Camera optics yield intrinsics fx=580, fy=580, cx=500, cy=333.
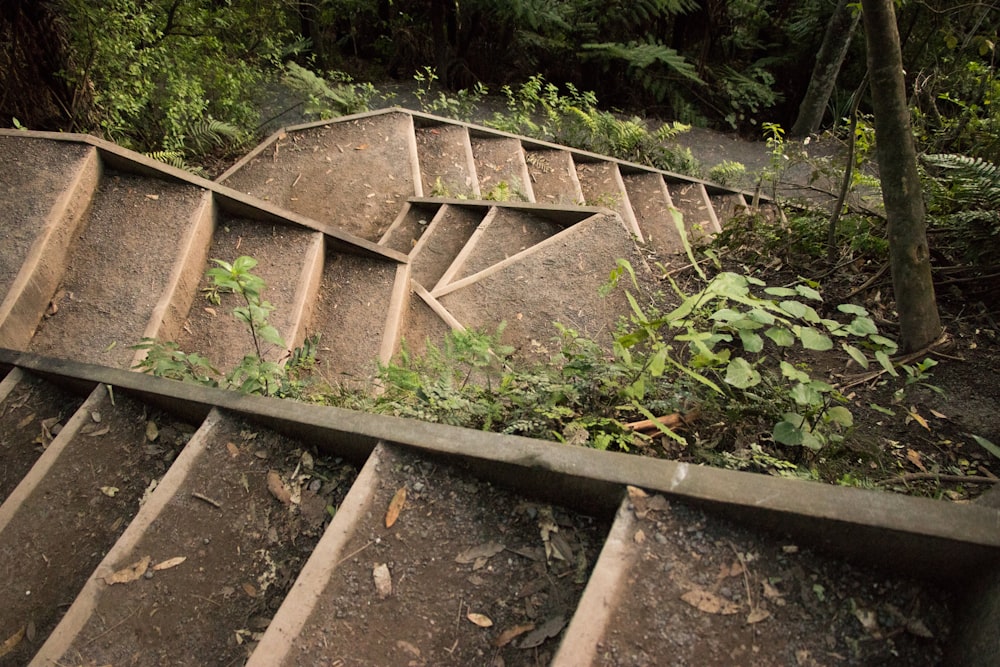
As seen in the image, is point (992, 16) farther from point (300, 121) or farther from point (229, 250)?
point (229, 250)

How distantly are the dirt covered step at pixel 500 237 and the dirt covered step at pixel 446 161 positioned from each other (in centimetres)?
103

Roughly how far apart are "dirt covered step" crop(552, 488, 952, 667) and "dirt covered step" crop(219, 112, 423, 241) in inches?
168

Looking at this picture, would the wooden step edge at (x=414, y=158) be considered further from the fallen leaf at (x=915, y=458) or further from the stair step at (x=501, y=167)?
the fallen leaf at (x=915, y=458)

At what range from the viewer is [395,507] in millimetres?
1904

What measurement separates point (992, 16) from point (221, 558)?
1068 centimetres

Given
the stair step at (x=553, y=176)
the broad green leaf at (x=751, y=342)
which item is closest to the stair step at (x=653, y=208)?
the stair step at (x=553, y=176)

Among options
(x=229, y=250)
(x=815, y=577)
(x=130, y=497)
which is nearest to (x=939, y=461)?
(x=815, y=577)

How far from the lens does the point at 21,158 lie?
3.74 m

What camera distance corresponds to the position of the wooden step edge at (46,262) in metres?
3.13

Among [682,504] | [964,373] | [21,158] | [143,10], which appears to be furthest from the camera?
[143,10]

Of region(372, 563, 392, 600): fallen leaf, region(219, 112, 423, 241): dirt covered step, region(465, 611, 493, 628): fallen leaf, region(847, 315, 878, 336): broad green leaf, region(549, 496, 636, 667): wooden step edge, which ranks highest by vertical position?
region(847, 315, 878, 336): broad green leaf

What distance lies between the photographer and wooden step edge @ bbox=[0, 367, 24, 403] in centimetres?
244

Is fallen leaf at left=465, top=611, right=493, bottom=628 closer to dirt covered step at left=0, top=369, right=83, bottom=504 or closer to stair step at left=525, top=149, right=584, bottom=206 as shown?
dirt covered step at left=0, top=369, right=83, bottom=504

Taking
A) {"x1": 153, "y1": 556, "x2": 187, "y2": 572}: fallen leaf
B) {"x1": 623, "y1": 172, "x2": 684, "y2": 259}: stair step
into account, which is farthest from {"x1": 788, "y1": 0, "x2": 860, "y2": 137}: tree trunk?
{"x1": 153, "y1": 556, "x2": 187, "y2": 572}: fallen leaf
